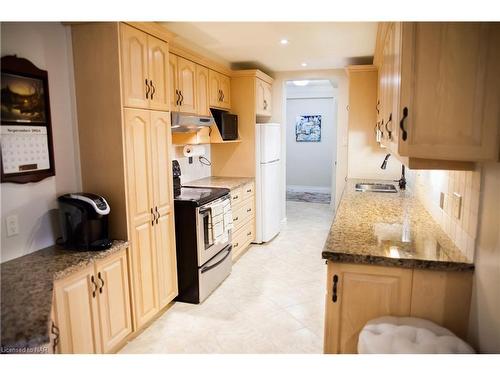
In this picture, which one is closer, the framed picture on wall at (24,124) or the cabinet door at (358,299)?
the cabinet door at (358,299)

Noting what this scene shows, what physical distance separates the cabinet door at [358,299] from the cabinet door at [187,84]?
7.42 ft

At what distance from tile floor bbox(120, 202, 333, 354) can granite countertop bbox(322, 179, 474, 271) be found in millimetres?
909

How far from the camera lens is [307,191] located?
28.1 ft

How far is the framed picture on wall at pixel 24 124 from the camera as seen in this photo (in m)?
1.89

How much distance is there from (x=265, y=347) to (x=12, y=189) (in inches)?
73.9

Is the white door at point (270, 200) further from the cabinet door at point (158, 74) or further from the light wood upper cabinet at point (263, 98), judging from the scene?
the cabinet door at point (158, 74)

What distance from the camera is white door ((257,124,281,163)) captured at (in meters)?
4.48

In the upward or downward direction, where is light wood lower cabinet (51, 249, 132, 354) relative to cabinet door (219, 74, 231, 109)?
downward

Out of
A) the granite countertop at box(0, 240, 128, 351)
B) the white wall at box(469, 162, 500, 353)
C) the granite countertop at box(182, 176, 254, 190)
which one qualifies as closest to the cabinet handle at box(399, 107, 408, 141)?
the white wall at box(469, 162, 500, 353)

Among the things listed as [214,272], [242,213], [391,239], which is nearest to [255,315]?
[214,272]

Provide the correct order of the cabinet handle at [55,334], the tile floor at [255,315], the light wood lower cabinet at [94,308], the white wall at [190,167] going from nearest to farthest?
1. the cabinet handle at [55,334]
2. the light wood lower cabinet at [94,308]
3. the tile floor at [255,315]
4. the white wall at [190,167]

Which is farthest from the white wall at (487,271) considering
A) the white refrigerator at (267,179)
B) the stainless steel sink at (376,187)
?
the white refrigerator at (267,179)

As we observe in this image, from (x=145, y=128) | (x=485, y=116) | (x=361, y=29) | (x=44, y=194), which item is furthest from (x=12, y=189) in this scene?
(x=361, y=29)

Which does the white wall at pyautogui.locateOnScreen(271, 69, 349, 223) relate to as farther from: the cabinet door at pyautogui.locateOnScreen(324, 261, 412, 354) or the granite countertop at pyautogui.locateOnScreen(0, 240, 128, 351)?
the granite countertop at pyautogui.locateOnScreen(0, 240, 128, 351)
